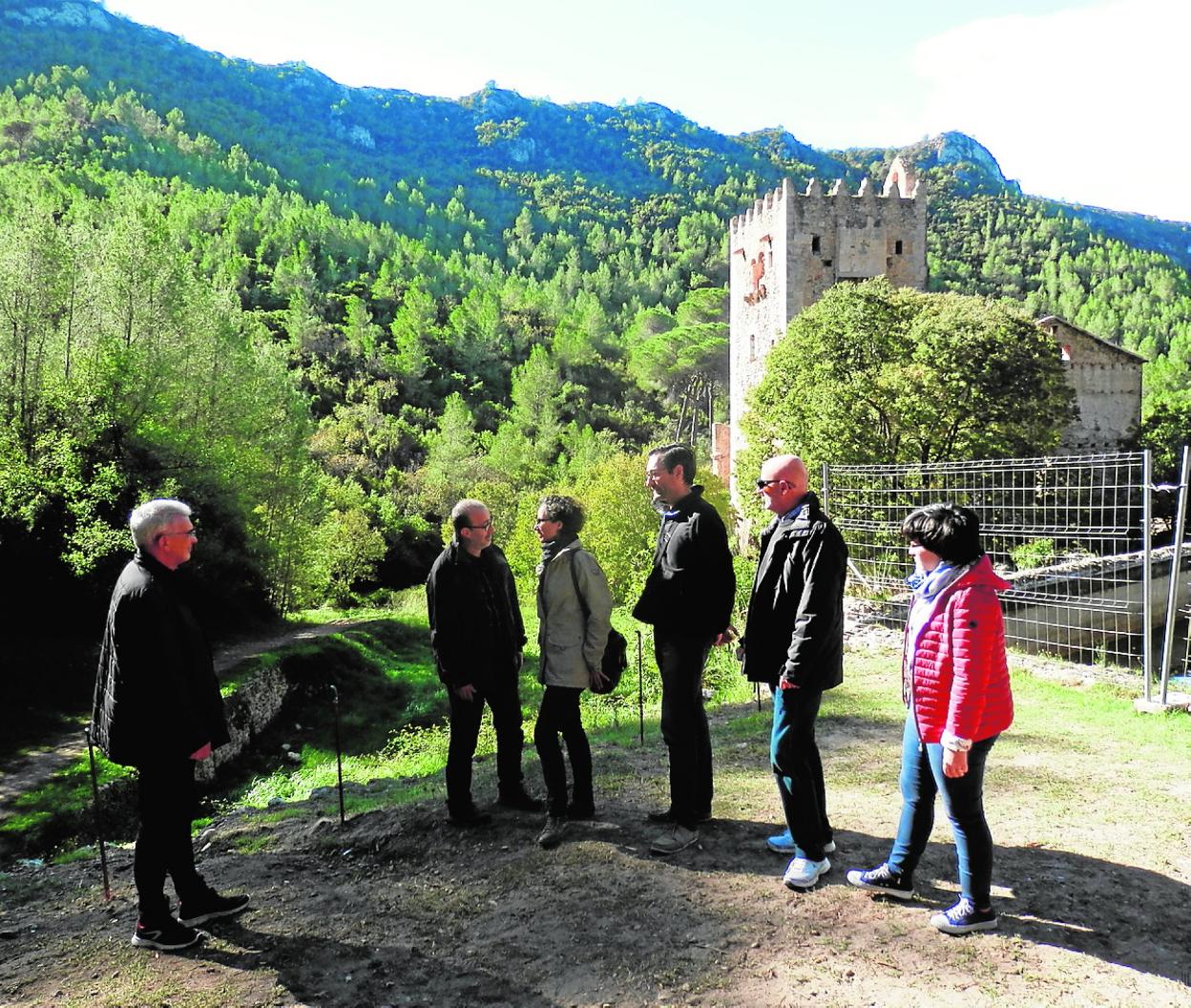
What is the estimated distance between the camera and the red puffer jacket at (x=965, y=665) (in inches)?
115

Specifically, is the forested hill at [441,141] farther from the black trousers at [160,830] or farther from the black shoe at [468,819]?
the black trousers at [160,830]

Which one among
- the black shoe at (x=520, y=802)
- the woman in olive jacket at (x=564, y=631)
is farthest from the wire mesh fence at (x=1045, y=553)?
the black shoe at (x=520, y=802)

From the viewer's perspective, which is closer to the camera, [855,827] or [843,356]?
[855,827]

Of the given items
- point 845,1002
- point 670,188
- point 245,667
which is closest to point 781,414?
point 245,667

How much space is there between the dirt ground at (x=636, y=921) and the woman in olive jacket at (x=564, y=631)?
441mm

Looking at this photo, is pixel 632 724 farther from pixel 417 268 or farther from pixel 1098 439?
pixel 417 268

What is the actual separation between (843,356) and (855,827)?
19.0 metres

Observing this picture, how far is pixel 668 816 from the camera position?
4434mm

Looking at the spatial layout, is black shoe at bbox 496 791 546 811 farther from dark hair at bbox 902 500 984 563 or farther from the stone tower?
the stone tower

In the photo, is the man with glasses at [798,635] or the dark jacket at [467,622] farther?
the dark jacket at [467,622]

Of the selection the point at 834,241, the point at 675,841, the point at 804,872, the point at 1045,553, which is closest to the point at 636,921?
the point at 675,841

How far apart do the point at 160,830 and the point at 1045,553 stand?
15.9 m

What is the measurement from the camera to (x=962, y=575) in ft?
9.85

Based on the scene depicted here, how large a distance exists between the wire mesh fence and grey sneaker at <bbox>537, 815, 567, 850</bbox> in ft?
13.6
